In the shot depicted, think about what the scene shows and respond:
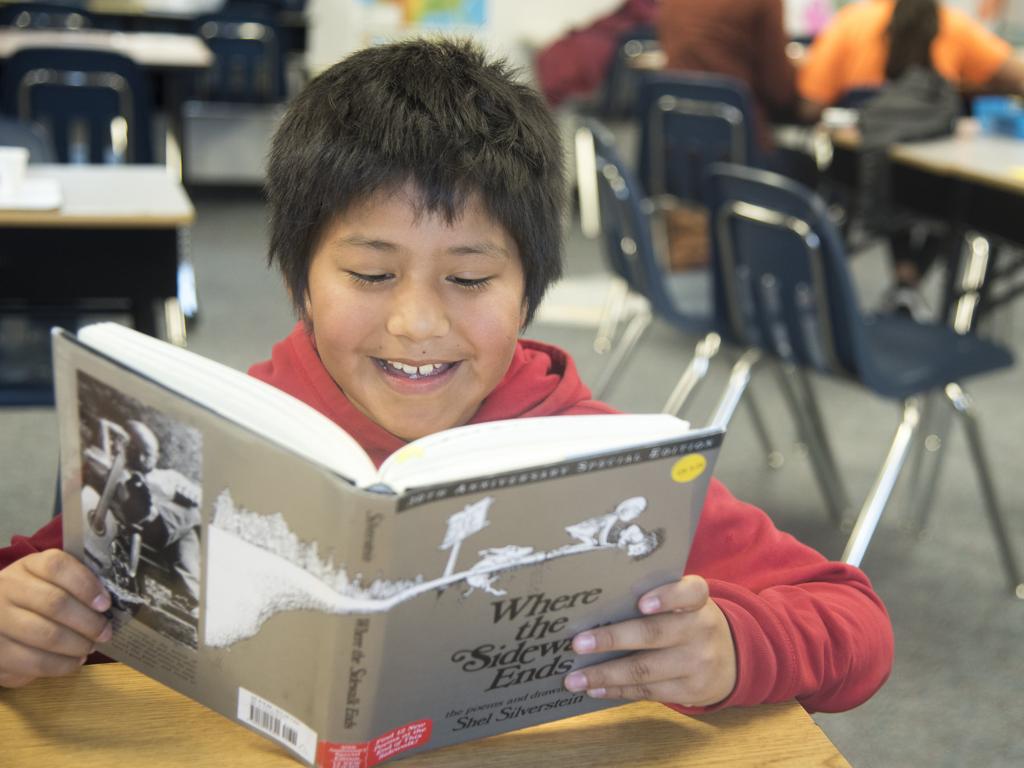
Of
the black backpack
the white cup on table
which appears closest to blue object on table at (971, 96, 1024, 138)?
the black backpack

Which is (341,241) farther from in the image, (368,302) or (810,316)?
(810,316)

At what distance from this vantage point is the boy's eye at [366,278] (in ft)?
2.90

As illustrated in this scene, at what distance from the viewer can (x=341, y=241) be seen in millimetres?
894

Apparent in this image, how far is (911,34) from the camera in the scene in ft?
12.1

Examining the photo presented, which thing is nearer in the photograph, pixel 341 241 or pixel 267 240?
pixel 341 241

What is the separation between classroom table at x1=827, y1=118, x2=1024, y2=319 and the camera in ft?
8.82

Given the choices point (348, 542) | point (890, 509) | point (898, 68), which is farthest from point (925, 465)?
point (348, 542)

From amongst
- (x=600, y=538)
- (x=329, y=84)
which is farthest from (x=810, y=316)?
(x=600, y=538)

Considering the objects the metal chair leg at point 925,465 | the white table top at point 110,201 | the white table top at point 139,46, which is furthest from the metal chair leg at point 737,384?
the white table top at point 139,46

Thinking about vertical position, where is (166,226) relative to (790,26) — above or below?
above

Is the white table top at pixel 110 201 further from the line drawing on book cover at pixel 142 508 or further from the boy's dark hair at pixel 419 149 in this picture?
the line drawing on book cover at pixel 142 508

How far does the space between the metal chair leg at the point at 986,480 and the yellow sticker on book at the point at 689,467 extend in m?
1.72

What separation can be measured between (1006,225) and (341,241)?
221 cm

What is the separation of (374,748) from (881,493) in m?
1.66
